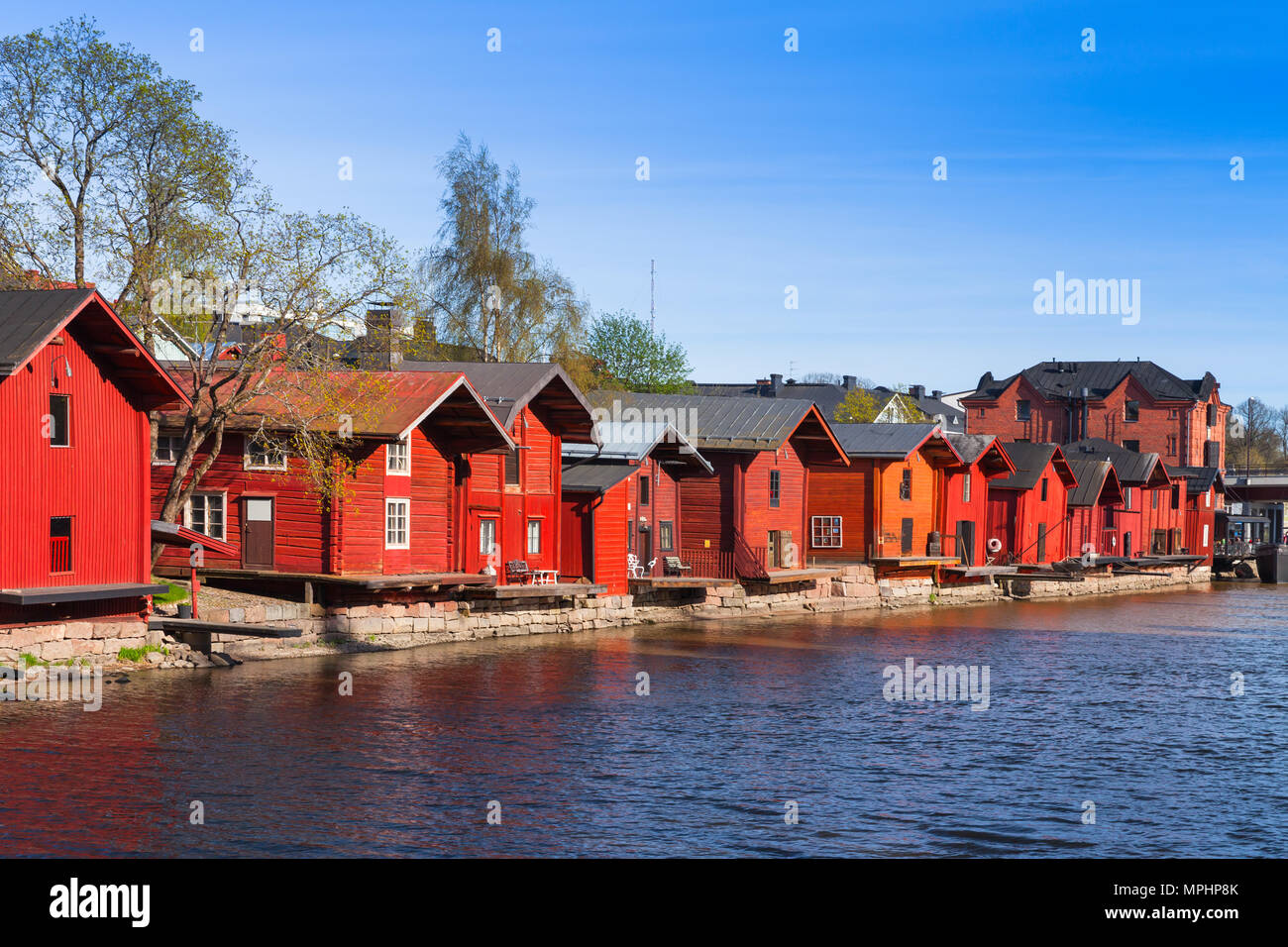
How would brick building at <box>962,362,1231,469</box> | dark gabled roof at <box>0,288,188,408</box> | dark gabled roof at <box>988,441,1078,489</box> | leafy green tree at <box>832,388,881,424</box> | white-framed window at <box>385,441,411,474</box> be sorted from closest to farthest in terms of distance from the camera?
dark gabled roof at <box>0,288,188,408</box>
white-framed window at <box>385,441,411,474</box>
dark gabled roof at <box>988,441,1078,489</box>
leafy green tree at <box>832,388,881,424</box>
brick building at <box>962,362,1231,469</box>

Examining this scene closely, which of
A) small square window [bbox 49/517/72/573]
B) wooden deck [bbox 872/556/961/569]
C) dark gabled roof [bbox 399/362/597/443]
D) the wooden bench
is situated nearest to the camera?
small square window [bbox 49/517/72/573]

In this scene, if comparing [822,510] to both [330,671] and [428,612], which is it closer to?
[428,612]

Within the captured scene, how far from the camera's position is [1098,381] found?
12775 cm

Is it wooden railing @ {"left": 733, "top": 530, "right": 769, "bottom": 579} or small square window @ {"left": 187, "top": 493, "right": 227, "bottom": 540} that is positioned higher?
small square window @ {"left": 187, "top": 493, "right": 227, "bottom": 540}

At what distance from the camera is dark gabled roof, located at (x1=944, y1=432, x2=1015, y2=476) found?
255 ft

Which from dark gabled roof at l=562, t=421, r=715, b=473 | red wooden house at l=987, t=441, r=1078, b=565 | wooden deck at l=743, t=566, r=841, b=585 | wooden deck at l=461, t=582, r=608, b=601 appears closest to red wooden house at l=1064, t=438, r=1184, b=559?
red wooden house at l=987, t=441, r=1078, b=565

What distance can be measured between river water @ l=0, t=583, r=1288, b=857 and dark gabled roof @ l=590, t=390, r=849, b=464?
17897 millimetres

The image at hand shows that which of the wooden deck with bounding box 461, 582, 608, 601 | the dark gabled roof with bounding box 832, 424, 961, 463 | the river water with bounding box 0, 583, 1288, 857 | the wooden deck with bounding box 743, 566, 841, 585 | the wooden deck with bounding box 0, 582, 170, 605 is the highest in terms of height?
the dark gabled roof with bounding box 832, 424, 961, 463

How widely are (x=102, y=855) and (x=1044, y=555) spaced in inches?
→ 3055

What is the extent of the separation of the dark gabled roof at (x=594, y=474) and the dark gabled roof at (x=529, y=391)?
1528 millimetres

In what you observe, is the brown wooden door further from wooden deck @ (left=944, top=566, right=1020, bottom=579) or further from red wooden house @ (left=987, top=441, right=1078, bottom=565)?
red wooden house @ (left=987, top=441, right=1078, bottom=565)

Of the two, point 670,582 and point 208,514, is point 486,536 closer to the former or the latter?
point 208,514

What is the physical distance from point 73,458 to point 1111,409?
4251 inches
